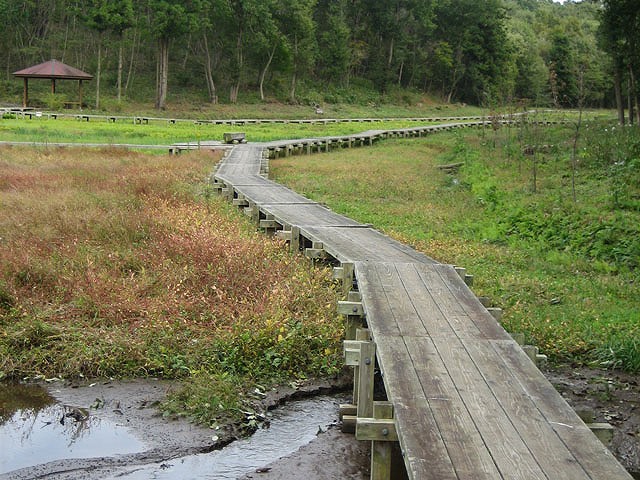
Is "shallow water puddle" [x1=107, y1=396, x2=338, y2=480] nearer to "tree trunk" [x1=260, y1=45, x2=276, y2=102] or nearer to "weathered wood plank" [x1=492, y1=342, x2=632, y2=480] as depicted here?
"weathered wood plank" [x1=492, y1=342, x2=632, y2=480]

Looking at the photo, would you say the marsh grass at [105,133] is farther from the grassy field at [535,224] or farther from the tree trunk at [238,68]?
the tree trunk at [238,68]

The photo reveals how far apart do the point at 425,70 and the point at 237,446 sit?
67505 millimetres

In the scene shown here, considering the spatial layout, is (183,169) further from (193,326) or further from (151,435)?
(151,435)

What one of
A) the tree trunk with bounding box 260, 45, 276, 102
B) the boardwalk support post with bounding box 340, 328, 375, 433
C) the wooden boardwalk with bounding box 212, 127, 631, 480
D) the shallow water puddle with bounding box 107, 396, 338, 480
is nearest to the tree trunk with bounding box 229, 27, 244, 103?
the tree trunk with bounding box 260, 45, 276, 102

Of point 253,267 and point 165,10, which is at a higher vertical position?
point 165,10

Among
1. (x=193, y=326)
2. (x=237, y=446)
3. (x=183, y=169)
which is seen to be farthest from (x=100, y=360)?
(x=183, y=169)

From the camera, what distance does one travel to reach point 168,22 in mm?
47469

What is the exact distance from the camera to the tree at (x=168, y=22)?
47.5 meters

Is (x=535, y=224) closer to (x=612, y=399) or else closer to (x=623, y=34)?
(x=612, y=399)

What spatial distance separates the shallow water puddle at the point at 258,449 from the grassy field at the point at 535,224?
2.56 metres

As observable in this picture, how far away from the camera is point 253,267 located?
29.3 ft

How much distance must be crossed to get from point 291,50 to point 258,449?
2074 inches

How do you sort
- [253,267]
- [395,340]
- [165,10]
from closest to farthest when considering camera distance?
[395,340] < [253,267] < [165,10]

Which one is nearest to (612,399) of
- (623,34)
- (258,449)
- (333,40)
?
(258,449)
